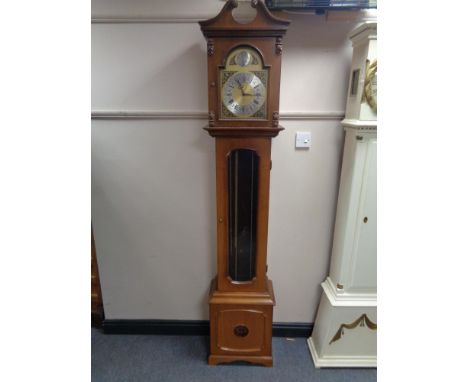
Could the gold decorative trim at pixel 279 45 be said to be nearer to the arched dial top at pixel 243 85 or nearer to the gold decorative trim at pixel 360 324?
the arched dial top at pixel 243 85

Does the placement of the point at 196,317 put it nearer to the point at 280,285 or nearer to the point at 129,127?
the point at 280,285

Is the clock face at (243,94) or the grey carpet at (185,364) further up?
the clock face at (243,94)

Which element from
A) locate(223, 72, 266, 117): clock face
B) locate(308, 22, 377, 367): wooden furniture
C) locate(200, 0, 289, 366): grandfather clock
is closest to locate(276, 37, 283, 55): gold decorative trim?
locate(200, 0, 289, 366): grandfather clock

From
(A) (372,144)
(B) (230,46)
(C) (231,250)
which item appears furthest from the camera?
(C) (231,250)

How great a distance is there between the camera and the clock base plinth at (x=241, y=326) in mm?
1601

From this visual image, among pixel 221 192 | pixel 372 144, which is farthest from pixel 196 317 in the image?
pixel 372 144

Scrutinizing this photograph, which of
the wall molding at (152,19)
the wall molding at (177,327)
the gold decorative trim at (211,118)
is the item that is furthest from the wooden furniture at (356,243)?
the wall molding at (152,19)

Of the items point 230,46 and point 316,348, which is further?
point 316,348

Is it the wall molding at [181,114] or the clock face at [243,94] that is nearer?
the clock face at [243,94]

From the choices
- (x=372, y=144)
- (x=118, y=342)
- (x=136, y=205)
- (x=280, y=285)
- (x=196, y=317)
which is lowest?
(x=118, y=342)

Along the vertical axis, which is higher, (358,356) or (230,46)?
(230,46)

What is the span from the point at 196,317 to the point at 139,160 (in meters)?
1.06

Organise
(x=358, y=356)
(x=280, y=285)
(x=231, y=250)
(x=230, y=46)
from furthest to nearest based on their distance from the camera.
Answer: (x=280, y=285) → (x=358, y=356) → (x=231, y=250) → (x=230, y=46)

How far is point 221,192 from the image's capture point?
4.83 ft
